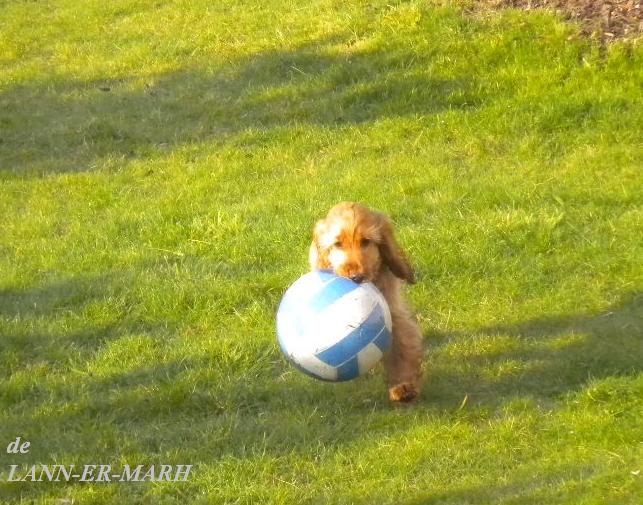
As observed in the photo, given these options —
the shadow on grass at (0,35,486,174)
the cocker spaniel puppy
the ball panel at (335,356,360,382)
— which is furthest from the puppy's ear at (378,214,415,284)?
the shadow on grass at (0,35,486,174)

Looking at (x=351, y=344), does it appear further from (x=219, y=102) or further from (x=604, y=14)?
(x=604, y=14)

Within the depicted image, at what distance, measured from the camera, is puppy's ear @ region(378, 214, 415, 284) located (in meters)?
6.26

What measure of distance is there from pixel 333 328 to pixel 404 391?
2.47ft

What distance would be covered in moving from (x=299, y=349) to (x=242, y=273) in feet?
7.69

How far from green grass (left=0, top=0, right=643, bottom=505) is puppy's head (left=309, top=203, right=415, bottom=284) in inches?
28.2

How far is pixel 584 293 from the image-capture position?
24.3ft

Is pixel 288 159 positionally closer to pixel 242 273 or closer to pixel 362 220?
pixel 242 273

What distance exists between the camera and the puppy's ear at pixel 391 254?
626cm

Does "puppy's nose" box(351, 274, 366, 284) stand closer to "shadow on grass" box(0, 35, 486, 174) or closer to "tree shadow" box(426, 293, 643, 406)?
"tree shadow" box(426, 293, 643, 406)

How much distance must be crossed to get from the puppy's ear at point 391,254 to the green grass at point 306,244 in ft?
2.13

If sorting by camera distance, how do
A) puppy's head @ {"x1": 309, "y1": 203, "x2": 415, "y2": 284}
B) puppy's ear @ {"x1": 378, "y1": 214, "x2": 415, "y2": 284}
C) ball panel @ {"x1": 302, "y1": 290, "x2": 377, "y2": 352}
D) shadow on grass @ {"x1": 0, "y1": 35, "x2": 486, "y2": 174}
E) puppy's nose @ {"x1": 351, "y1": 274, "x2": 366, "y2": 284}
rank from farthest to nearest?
1. shadow on grass @ {"x1": 0, "y1": 35, "x2": 486, "y2": 174}
2. puppy's ear @ {"x1": 378, "y1": 214, "x2": 415, "y2": 284}
3. puppy's head @ {"x1": 309, "y1": 203, "x2": 415, "y2": 284}
4. puppy's nose @ {"x1": 351, "y1": 274, "x2": 366, "y2": 284}
5. ball panel @ {"x1": 302, "y1": 290, "x2": 377, "y2": 352}

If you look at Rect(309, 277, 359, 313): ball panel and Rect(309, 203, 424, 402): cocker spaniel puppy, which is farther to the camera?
Rect(309, 203, 424, 402): cocker spaniel puppy

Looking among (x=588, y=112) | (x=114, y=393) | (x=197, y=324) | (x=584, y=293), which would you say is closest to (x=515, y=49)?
(x=588, y=112)

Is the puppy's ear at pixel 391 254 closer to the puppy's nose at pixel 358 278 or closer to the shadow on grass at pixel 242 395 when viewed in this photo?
the puppy's nose at pixel 358 278
